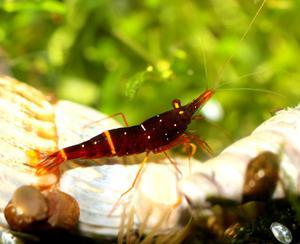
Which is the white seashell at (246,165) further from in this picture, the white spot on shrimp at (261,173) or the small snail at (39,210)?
the small snail at (39,210)

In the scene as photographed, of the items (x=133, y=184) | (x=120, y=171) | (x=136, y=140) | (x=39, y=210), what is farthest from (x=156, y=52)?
(x=39, y=210)

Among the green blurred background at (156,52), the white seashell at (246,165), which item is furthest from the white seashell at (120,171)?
the green blurred background at (156,52)

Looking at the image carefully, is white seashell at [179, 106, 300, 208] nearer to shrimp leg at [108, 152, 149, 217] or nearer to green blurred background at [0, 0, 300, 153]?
shrimp leg at [108, 152, 149, 217]

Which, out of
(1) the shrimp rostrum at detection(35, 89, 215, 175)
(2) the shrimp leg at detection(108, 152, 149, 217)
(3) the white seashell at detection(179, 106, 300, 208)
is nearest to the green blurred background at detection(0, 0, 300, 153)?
(1) the shrimp rostrum at detection(35, 89, 215, 175)

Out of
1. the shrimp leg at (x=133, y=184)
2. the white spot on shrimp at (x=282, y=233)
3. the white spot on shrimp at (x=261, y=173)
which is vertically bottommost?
the white spot on shrimp at (x=282, y=233)

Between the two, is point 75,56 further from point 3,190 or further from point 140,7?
point 3,190

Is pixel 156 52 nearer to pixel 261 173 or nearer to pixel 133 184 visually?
pixel 133 184

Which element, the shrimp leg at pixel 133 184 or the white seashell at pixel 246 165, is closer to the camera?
the white seashell at pixel 246 165
